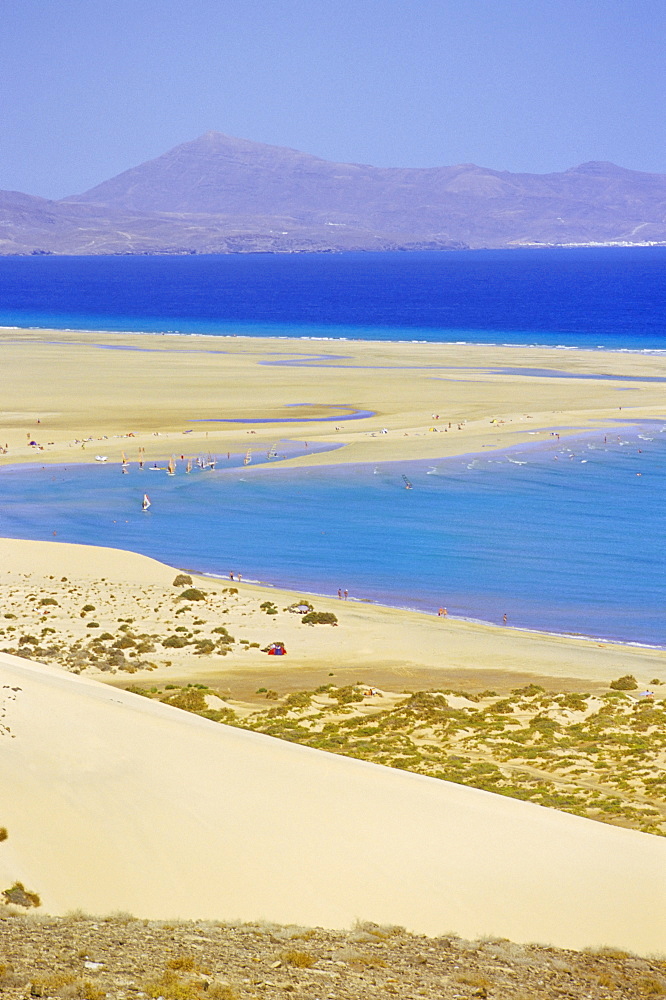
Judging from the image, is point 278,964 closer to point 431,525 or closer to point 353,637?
point 353,637

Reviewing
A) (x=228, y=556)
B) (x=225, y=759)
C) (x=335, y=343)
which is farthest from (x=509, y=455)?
(x=335, y=343)

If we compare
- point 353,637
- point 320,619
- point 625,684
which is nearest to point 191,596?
point 320,619

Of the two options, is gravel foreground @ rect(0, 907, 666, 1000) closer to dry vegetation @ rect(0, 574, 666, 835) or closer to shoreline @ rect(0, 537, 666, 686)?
dry vegetation @ rect(0, 574, 666, 835)

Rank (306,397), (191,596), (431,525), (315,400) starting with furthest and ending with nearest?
(306,397), (315,400), (431,525), (191,596)

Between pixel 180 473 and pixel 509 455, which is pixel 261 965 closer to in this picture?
pixel 180 473

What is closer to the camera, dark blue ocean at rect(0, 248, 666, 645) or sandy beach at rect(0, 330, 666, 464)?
dark blue ocean at rect(0, 248, 666, 645)

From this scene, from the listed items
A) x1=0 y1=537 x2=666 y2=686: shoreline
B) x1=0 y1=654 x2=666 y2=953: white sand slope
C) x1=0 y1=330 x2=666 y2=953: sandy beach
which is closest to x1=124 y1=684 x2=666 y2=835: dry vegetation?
x1=0 y1=330 x2=666 y2=953: sandy beach

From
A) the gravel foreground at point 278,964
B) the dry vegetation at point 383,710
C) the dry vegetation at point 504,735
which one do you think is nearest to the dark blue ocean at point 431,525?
the dry vegetation at point 383,710
